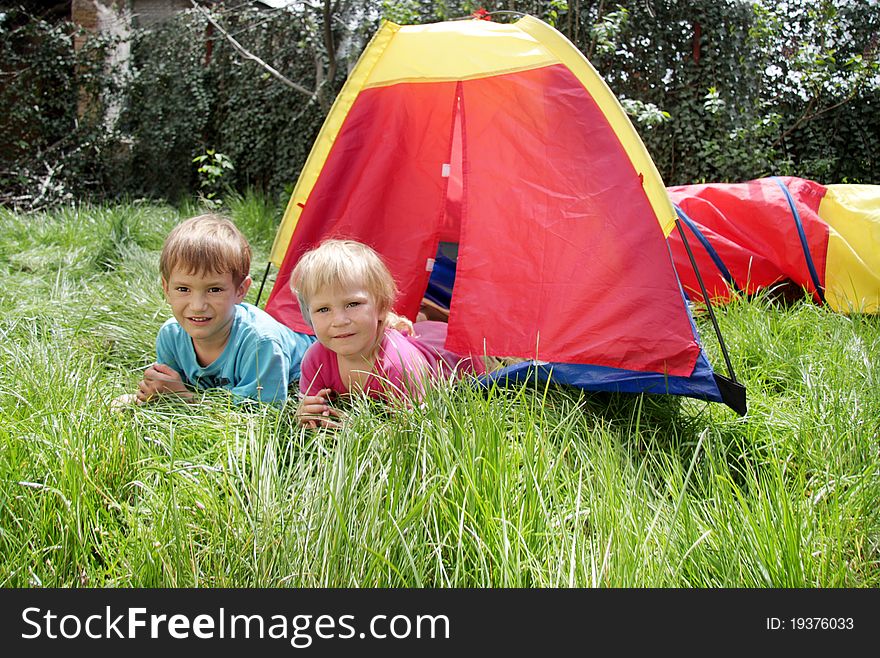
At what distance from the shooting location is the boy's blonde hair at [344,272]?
5.92 feet

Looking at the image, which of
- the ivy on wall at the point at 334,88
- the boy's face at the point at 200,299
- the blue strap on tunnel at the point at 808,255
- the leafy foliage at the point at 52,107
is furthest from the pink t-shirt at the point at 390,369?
the leafy foliage at the point at 52,107

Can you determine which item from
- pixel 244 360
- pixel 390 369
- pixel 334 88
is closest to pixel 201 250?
pixel 244 360

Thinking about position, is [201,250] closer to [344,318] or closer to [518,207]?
[344,318]

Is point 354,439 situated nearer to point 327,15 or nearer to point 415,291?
point 415,291

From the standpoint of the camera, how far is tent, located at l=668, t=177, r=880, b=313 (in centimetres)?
305

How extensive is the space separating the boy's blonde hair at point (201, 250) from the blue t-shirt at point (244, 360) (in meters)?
0.20

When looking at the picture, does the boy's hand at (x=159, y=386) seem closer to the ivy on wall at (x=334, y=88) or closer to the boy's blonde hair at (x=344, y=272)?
the boy's blonde hair at (x=344, y=272)

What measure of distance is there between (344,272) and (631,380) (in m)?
0.82

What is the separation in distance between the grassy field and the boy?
0.11m

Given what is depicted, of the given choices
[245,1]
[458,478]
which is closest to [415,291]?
[458,478]

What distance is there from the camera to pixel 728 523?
123cm

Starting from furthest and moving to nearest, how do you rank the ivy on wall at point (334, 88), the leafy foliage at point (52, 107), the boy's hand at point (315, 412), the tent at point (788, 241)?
the leafy foliage at point (52, 107)
the ivy on wall at point (334, 88)
the tent at point (788, 241)
the boy's hand at point (315, 412)

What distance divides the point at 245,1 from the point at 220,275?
232 inches

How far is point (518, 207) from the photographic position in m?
2.16
